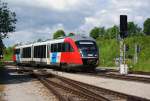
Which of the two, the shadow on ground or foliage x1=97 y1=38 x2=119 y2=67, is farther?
foliage x1=97 y1=38 x2=119 y2=67

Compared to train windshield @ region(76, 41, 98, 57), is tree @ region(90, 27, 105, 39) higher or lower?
higher

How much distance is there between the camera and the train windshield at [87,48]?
34.5 m

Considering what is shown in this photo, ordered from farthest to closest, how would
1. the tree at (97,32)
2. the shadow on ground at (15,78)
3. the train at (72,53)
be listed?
the tree at (97,32)
the train at (72,53)
the shadow on ground at (15,78)

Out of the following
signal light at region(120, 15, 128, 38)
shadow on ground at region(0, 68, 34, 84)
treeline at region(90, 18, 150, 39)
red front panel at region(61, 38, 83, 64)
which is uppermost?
treeline at region(90, 18, 150, 39)

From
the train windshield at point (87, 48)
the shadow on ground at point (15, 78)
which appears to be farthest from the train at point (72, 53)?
the shadow on ground at point (15, 78)

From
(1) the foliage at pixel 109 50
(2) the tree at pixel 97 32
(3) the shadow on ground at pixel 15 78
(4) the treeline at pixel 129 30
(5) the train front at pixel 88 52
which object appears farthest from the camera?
(2) the tree at pixel 97 32

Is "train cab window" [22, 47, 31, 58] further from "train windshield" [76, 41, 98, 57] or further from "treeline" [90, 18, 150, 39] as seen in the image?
"treeline" [90, 18, 150, 39]

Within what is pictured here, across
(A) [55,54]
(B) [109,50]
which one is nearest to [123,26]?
(A) [55,54]

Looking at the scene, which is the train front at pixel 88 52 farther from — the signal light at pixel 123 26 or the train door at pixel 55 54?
the train door at pixel 55 54

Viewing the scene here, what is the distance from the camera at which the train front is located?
34.3 meters

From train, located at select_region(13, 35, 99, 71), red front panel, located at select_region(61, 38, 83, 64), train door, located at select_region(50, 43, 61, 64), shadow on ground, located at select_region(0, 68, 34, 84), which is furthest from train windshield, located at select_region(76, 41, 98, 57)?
shadow on ground, located at select_region(0, 68, 34, 84)

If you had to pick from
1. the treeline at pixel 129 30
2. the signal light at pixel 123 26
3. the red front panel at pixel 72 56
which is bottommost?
the red front panel at pixel 72 56

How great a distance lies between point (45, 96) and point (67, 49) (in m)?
18.3

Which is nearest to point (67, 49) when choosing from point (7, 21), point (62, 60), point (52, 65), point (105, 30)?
point (62, 60)
